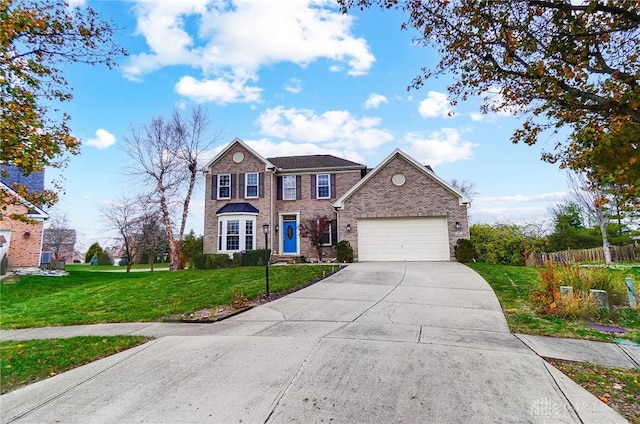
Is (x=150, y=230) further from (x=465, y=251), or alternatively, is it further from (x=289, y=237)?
(x=465, y=251)

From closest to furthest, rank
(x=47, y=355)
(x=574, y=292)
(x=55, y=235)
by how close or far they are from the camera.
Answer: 1. (x=47, y=355)
2. (x=574, y=292)
3. (x=55, y=235)

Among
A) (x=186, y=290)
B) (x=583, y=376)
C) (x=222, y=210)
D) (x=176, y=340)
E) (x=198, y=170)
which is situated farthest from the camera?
(x=198, y=170)

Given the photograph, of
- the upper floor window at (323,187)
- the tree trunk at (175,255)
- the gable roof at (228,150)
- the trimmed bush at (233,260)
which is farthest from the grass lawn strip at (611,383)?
the tree trunk at (175,255)

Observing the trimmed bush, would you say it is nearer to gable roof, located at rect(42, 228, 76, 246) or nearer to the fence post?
the fence post

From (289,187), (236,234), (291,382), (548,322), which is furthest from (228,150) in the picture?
(291,382)

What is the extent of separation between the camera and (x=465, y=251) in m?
16.3

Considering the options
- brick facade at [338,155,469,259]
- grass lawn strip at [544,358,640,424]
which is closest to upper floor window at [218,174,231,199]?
brick facade at [338,155,469,259]

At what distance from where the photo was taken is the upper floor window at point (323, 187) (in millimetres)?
21327

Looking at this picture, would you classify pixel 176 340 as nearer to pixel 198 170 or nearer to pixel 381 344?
pixel 381 344

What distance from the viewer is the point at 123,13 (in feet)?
23.3

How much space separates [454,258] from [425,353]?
13.3m

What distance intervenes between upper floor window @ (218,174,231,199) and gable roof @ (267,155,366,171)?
3.46m

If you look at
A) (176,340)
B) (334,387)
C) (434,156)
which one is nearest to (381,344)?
(334,387)

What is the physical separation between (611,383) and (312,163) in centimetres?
1975
